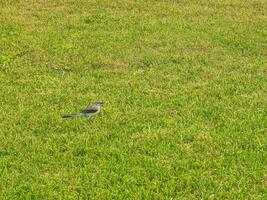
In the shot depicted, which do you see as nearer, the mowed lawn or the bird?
the mowed lawn

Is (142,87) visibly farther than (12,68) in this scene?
No

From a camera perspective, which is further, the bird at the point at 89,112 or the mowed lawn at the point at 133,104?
the bird at the point at 89,112

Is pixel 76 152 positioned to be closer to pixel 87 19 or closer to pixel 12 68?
pixel 12 68

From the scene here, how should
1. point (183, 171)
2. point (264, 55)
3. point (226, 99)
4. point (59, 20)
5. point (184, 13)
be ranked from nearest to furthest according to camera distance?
point (183, 171) < point (226, 99) < point (264, 55) < point (59, 20) < point (184, 13)

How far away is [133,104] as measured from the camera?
25.7ft

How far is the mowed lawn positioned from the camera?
575 centimetres

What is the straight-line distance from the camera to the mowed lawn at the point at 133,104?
226 inches

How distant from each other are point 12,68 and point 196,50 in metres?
3.77

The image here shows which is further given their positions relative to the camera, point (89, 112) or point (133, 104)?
point (133, 104)

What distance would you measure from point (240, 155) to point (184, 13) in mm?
7682

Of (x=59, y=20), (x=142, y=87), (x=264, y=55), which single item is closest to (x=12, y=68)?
(x=142, y=87)

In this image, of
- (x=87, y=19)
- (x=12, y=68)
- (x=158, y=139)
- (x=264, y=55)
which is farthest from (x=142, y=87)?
(x=87, y=19)

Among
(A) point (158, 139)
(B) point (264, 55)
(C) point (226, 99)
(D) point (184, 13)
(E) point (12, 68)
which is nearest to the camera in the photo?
(A) point (158, 139)

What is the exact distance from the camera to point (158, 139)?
6699 mm
